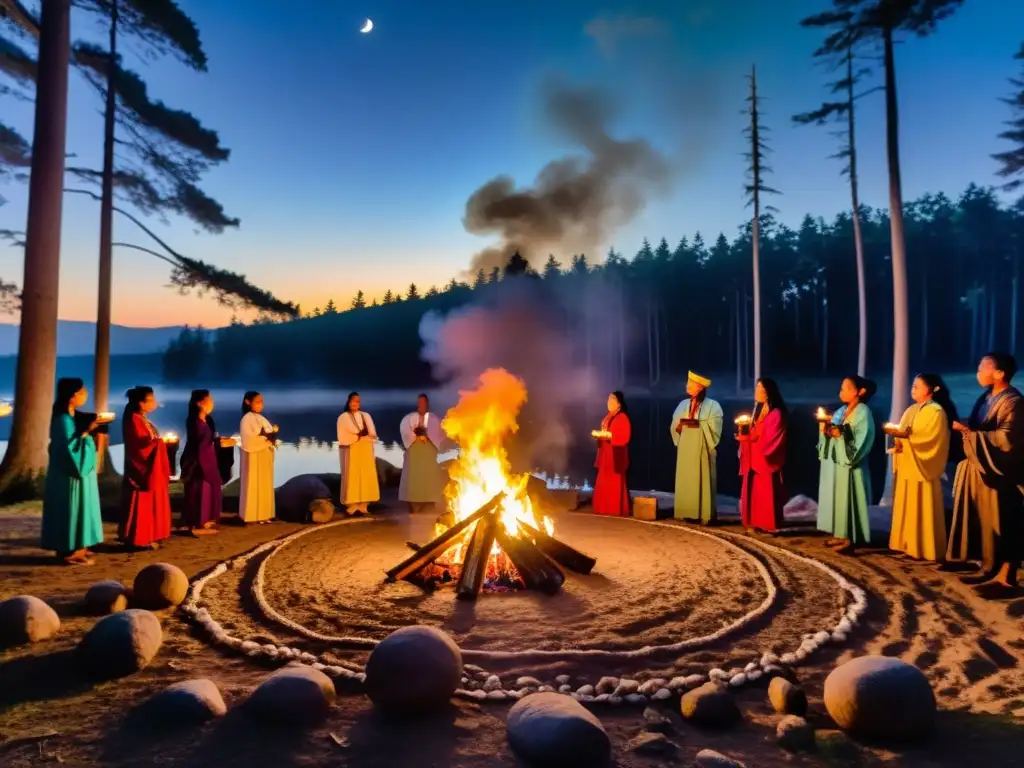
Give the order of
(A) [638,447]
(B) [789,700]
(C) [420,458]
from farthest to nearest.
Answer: (A) [638,447] < (C) [420,458] < (B) [789,700]

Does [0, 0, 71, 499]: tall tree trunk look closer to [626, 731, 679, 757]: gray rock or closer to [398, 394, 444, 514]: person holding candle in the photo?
[398, 394, 444, 514]: person holding candle

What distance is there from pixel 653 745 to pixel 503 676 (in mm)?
1428

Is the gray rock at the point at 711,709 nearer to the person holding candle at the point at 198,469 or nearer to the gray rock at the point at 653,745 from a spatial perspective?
the gray rock at the point at 653,745

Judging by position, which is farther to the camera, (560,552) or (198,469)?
(198,469)

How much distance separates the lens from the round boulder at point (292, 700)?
4.19 m

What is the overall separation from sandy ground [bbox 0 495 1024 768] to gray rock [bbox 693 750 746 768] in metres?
0.14

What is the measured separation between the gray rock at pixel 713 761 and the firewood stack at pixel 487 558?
141 inches

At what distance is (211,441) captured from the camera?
420 inches

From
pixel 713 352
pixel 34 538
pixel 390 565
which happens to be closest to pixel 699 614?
pixel 390 565

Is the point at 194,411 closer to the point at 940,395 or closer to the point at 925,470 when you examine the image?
the point at 925,470

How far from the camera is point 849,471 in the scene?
30.9ft

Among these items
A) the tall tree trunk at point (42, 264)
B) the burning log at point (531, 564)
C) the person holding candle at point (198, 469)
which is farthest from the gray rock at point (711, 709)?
the tall tree trunk at point (42, 264)

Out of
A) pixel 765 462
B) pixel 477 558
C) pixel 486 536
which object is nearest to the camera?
pixel 477 558

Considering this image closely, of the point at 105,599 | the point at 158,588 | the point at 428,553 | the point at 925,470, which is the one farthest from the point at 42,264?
the point at 925,470
